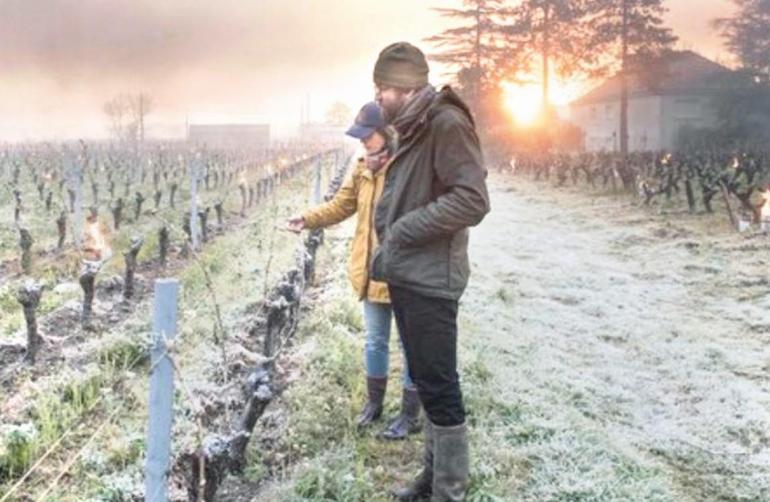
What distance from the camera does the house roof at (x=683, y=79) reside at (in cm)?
3671

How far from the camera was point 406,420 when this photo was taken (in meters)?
4.03

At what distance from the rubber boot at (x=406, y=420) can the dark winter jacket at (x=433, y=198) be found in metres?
1.25

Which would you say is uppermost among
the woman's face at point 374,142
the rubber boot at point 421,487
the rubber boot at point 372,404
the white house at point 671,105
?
the white house at point 671,105

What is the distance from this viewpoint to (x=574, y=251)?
11.8m

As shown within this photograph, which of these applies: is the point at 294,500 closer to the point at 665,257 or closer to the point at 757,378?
the point at 757,378

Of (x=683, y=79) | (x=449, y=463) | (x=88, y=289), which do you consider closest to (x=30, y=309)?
(x=88, y=289)

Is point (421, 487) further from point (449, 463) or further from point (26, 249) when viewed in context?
point (26, 249)

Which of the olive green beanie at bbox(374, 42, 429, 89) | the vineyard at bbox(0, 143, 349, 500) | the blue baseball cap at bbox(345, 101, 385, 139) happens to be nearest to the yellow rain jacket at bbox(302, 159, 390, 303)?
the blue baseball cap at bbox(345, 101, 385, 139)

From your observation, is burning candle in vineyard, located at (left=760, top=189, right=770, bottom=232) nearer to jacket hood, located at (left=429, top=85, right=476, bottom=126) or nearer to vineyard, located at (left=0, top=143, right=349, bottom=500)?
vineyard, located at (left=0, top=143, right=349, bottom=500)

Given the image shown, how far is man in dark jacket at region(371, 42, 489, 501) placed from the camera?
2.76 metres

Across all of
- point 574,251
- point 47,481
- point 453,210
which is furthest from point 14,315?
point 574,251

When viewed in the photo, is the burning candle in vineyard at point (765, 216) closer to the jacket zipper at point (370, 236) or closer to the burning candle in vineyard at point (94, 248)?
the burning candle in vineyard at point (94, 248)

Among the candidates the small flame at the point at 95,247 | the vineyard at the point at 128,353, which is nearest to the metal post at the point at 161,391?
the vineyard at the point at 128,353

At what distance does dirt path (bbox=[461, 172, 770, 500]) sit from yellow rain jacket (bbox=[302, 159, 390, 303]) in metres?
1.22
